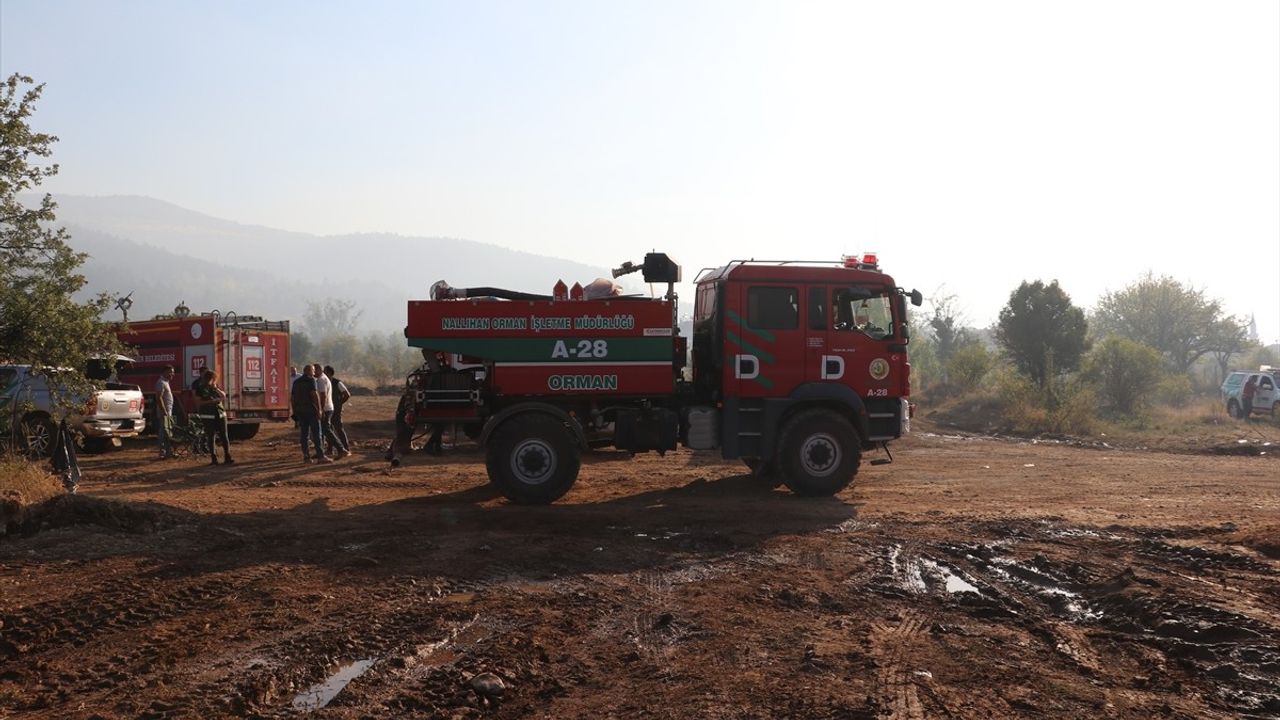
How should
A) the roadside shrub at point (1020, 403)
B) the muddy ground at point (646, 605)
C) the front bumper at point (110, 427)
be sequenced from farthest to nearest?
the roadside shrub at point (1020, 403) → the front bumper at point (110, 427) → the muddy ground at point (646, 605)

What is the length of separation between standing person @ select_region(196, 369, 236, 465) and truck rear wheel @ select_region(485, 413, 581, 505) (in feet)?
21.1

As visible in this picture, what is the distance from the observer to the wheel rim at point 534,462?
11.1 metres

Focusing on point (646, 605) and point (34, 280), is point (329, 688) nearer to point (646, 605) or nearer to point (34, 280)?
point (646, 605)

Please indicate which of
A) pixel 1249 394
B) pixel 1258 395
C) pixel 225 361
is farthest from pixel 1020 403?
pixel 225 361

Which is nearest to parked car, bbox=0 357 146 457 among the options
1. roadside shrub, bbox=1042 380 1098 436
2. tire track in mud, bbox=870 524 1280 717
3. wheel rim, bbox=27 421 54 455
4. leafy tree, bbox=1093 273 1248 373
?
wheel rim, bbox=27 421 54 455

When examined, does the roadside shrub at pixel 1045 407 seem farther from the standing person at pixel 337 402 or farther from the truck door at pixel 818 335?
the standing person at pixel 337 402

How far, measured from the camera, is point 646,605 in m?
6.95

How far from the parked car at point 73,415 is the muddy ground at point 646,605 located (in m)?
4.02

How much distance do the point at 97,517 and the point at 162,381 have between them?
26.6ft

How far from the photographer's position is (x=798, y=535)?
9539 mm

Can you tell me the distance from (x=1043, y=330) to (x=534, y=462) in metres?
26.8

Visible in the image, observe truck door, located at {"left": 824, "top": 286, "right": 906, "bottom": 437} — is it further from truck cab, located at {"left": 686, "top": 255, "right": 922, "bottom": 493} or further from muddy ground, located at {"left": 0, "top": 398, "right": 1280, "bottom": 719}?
muddy ground, located at {"left": 0, "top": 398, "right": 1280, "bottom": 719}

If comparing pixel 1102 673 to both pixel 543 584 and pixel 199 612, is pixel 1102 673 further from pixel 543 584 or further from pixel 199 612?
pixel 199 612

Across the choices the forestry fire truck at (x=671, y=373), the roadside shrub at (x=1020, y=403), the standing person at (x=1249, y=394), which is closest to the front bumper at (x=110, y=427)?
the forestry fire truck at (x=671, y=373)
